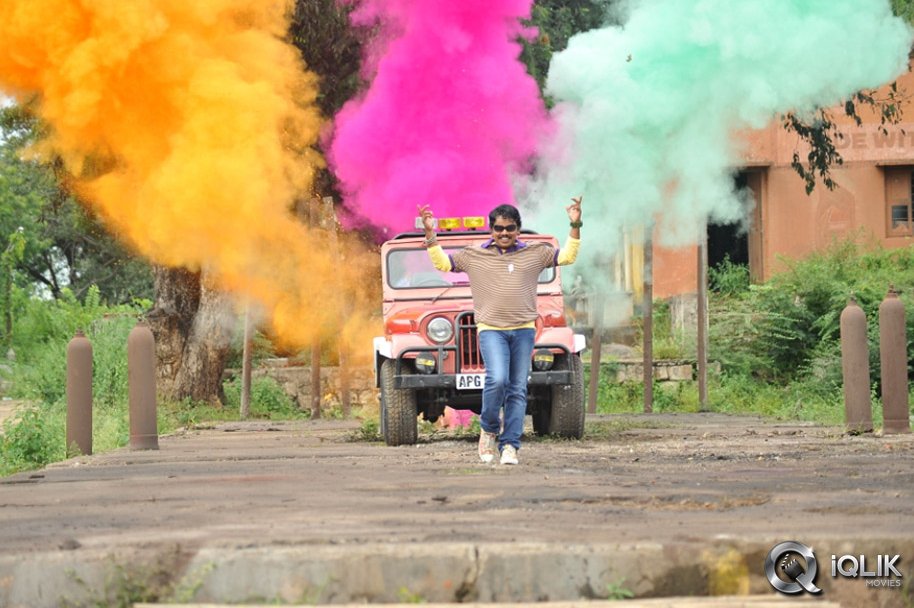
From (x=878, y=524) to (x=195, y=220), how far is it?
48.8ft

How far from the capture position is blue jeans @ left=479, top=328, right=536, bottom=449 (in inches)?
424

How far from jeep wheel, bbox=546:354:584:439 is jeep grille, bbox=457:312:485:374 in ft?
2.43

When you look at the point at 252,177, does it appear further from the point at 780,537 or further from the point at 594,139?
the point at 780,537

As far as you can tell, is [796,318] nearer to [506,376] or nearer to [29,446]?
[29,446]

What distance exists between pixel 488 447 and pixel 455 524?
430 cm

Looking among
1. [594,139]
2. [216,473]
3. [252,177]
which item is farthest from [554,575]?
[252,177]

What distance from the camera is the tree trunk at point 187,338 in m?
23.3

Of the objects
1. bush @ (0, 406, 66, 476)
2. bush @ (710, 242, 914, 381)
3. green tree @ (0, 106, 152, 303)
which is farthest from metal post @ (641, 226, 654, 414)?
green tree @ (0, 106, 152, 303)

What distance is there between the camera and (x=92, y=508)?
25.6 ft

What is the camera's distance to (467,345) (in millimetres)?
13664

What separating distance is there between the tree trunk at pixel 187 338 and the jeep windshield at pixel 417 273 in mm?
8876

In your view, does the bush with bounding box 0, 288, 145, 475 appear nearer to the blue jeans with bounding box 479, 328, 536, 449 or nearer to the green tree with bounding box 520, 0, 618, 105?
the blue jeans with bounding box 479, 328, 536, 449

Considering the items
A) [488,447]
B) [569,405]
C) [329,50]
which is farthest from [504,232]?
[329,50]

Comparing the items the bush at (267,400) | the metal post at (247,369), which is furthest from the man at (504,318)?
the bush at (267,400)
